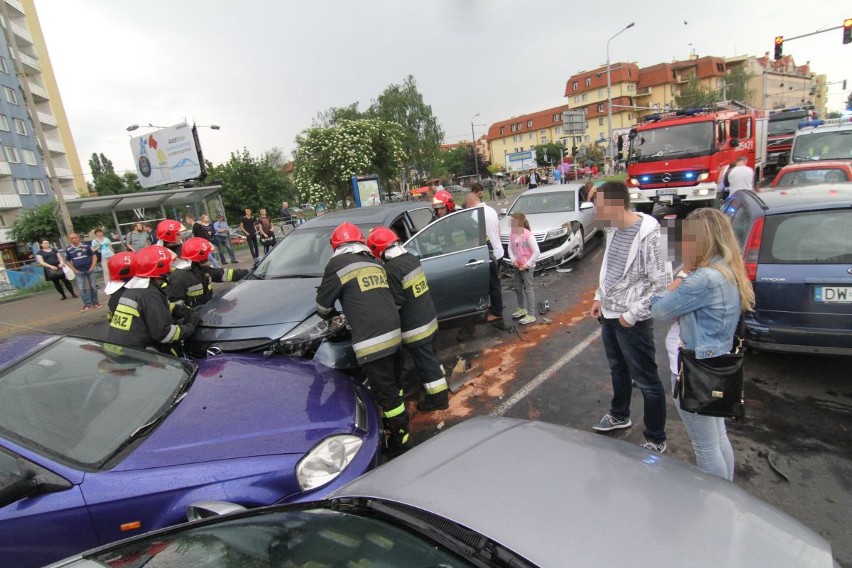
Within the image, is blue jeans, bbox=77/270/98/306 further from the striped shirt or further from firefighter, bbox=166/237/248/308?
the striped shirt

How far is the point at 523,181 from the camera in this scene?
130 feet

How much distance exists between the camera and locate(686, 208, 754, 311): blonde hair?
2.19 meters

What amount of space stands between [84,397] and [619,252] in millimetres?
3279

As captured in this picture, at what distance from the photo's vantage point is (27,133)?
130ft

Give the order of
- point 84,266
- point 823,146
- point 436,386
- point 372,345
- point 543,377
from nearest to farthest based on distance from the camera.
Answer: point 372,345 → point 436,386 → point 543,377 → point 84,266 → point 823,146

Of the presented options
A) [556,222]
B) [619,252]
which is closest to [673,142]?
[556,222]

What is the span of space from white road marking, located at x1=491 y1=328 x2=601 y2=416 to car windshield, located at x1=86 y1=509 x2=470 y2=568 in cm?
253

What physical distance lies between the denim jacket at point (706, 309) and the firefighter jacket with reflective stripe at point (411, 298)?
182 cm

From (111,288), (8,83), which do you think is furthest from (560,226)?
(8,83)

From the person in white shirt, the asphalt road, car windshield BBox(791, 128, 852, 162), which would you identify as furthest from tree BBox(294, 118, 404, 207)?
the asphalt road

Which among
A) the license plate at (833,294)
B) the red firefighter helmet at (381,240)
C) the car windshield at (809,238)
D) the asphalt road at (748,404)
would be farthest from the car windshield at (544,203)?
the red firefighter helmet at (381,240)

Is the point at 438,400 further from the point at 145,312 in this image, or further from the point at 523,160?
the point at 523,160

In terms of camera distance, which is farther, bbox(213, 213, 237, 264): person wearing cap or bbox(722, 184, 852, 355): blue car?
bbox(213, 213, 237, 264): person wearing cap

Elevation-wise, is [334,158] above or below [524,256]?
above
